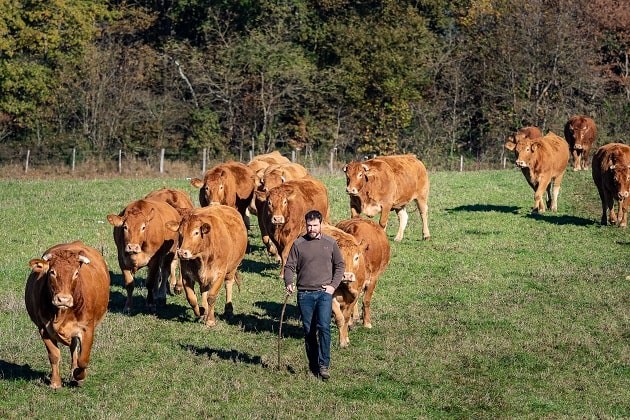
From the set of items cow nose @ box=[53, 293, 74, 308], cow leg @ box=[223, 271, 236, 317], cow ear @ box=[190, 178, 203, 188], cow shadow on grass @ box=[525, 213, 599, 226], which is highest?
cow ear @ box=[190, 178, 203, 188]

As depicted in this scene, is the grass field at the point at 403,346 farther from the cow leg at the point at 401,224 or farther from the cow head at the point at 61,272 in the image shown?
the cow head at the point at 61,272

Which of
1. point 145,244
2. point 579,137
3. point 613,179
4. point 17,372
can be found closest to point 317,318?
point 17,372

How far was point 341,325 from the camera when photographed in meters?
13.6

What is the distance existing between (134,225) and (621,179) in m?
12.3

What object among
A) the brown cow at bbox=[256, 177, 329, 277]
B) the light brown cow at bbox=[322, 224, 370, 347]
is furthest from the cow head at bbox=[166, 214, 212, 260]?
the brown cow at bbox=[256, 177, 329, 277]

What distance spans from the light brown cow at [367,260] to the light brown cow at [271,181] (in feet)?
12.2

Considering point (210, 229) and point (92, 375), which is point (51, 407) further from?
point (210, 229)

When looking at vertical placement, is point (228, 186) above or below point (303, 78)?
below

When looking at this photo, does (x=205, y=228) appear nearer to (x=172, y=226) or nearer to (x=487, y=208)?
(x=172, y=226)

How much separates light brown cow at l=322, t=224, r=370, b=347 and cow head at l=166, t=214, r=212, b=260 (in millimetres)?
2038

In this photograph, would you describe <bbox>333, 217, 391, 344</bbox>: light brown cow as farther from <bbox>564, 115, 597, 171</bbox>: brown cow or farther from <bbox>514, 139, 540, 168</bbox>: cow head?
<bbox>564, 115, 597, 171</bbox>: brown cow

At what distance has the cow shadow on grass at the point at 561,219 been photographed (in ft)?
81.0

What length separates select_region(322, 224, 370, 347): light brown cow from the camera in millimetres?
13336

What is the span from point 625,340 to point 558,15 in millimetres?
41125
